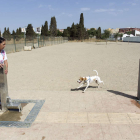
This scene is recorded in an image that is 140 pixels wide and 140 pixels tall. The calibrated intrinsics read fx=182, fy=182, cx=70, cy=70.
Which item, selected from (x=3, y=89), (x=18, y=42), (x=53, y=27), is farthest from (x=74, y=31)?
(x=3, y=89)

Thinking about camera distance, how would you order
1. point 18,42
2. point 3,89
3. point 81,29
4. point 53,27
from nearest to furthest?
point 3,89, point 18,42, point 81,29, point 53,27

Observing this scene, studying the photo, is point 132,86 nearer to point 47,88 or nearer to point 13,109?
point 47,88

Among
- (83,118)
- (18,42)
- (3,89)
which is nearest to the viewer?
(83,118)

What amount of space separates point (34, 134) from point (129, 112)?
2154 mm

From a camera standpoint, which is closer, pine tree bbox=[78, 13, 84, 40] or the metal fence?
the metal fence

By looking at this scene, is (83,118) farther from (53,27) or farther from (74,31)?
(53,27)

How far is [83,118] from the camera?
12.5ft

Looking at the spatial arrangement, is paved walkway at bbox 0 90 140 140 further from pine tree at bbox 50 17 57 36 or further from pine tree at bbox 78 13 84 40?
pine tree at bbox 50 17 57 36

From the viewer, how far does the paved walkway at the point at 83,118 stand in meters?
3.18

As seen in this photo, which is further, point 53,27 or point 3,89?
point 53,27

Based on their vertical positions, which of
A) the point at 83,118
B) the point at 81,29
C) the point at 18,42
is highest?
the point at 81,29

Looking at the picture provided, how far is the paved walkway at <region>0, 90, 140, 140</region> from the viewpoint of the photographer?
318cm

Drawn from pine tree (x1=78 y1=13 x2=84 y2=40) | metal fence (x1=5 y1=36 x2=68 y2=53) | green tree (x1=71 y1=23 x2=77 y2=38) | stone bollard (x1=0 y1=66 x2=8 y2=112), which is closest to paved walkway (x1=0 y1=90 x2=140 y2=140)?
stone bollard (x1=0 y1=66 x2=8 y2=112)

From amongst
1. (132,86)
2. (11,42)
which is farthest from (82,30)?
(132,86)
